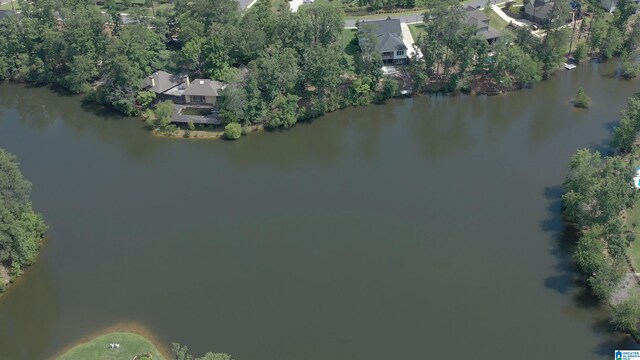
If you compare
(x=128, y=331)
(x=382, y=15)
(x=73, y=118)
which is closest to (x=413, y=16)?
(x=382, y=15)

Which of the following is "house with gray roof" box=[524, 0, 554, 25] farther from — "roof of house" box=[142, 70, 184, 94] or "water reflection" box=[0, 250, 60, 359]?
"water reflection" box=[0, 250, 60, 359]

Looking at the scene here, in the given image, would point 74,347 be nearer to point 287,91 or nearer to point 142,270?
point 142,270

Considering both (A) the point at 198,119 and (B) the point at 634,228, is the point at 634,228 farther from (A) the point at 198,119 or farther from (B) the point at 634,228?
(A) the point at 198,119

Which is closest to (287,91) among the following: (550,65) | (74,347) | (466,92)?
(466,92)

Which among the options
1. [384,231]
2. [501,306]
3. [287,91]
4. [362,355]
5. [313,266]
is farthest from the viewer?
[287,91]

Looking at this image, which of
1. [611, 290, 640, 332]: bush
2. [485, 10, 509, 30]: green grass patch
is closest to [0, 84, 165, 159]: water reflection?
[611, 290, 640, 332]: bush
